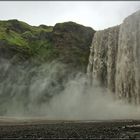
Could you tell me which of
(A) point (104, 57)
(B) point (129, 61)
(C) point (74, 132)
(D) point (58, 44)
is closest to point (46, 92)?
(D) point (58, 44)

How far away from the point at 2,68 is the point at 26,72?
22.9ft

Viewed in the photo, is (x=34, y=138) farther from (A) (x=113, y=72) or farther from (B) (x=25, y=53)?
(B) (x=25, y=53)

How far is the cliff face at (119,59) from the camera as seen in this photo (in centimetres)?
8994

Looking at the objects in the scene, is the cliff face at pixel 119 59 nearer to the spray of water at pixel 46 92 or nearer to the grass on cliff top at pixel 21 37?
the spray of water at pixel 46 92

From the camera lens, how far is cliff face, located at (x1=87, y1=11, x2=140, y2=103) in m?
89.9

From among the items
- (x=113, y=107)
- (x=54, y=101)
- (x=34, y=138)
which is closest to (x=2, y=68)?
(x=54, y=101)

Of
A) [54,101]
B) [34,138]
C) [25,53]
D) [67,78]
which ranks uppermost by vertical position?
[25,53]

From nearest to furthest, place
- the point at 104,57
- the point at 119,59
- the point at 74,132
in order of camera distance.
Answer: the point at 74,132 → the point at 119,59 → the point at 104,57

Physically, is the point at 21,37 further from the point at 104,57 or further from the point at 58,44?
the point at 104,57

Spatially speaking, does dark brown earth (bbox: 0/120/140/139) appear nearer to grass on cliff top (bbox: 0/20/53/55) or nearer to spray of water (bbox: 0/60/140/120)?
spray of water (bbox: 0/60/140/120)

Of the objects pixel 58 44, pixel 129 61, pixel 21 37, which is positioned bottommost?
pixel 129 61

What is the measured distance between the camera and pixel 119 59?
9625 cm

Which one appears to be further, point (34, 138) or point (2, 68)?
point (2, 68)

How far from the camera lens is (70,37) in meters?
111
